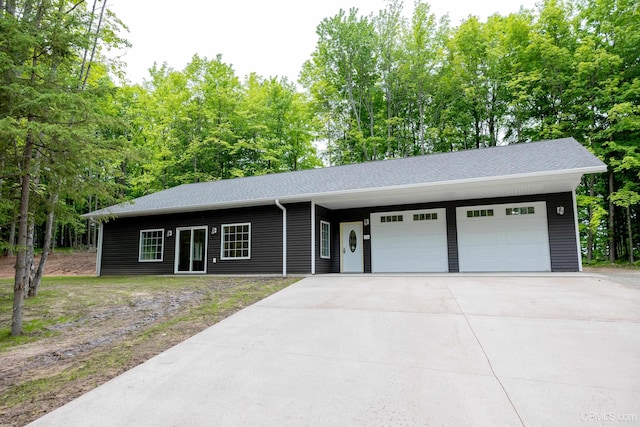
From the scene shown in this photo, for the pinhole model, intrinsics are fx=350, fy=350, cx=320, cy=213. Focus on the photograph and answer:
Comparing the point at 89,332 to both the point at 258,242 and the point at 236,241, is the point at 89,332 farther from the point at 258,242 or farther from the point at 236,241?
the point at 236,241

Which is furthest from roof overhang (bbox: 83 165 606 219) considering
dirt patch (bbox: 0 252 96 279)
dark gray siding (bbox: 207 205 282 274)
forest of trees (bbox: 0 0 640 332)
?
dirt patch (bbox: 0 252 96 279)

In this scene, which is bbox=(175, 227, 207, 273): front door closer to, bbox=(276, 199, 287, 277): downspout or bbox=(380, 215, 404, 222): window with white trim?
bbox=(276, 199, 287, 277): downspout

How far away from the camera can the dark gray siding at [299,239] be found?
10.1 meters

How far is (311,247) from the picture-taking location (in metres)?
10.0

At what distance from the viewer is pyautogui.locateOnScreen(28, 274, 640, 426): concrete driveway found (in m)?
2.34

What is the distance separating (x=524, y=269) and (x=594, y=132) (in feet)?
27.7

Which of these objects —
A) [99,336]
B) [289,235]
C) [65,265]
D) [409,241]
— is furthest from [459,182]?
[65,265]

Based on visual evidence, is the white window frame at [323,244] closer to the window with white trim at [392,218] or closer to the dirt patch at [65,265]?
the window with white trim at [392,218]

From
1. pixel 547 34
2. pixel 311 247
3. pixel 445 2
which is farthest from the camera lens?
pixel 445 2

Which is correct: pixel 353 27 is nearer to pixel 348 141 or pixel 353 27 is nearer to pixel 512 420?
pixel 348 141

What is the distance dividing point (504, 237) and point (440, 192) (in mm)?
2398

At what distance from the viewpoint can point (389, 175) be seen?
10.1m

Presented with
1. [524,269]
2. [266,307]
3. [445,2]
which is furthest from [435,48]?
[266,307]

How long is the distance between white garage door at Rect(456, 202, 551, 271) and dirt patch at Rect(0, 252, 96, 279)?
14.9 metres
